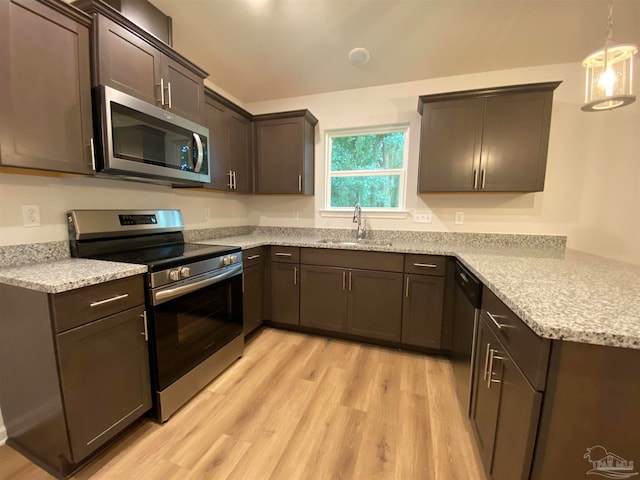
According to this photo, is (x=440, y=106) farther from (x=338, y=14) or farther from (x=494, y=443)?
(x=494, y=443)

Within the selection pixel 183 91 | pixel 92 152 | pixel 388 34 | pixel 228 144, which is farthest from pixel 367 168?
pixel 92 152

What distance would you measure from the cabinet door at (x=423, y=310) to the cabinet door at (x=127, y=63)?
7.33 ft

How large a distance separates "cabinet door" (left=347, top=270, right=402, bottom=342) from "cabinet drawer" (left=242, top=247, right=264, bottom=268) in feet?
2.79

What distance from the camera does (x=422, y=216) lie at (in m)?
2.69

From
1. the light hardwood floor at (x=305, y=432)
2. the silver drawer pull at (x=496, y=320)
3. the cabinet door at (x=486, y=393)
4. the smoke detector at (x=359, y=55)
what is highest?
the smoke detector at (x=359, y=55)

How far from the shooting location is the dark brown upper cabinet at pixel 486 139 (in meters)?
2.10

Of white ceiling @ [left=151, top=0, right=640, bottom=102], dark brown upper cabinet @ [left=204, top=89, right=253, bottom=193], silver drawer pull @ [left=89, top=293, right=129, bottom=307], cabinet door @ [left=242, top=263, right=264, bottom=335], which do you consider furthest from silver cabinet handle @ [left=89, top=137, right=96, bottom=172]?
cabinet door @ [left=242, top=263, right=264, bottom=335]

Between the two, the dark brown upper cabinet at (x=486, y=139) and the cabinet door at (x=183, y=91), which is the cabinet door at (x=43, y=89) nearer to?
the cabinet door at (x=183, y=91)

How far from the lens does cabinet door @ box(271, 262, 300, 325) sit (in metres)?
2.59

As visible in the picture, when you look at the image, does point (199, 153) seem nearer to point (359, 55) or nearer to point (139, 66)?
point (139, 66)

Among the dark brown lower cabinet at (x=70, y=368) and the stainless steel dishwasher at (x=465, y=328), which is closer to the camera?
the dark brown lower cabinet at (x=70, y=368)

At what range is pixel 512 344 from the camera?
98cm

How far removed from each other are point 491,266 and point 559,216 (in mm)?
1460
